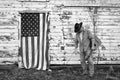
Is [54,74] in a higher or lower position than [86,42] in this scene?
lower

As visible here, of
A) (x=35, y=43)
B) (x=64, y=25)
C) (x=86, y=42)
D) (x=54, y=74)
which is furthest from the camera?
(x=64, y=25)

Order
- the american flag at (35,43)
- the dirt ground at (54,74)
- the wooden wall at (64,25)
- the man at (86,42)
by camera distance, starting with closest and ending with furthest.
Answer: the man at (86,42) < the dirt ground at (54,74) < the american flag at (35,43) < the wooden wall at (64,25)

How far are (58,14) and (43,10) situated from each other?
74 centimetres

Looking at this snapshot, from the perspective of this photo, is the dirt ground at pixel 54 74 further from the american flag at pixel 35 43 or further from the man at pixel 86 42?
the man at pixel 86 42

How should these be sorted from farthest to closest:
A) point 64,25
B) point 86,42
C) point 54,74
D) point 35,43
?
point 64,25 → point 35,43 → point 54,74 → point 86,42

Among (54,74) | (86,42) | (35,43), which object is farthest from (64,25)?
(54,74)

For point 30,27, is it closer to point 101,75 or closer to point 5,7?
point 5,7

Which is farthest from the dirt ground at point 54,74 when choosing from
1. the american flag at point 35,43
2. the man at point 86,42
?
the man at point 86,42

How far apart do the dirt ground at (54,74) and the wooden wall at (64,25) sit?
486mm

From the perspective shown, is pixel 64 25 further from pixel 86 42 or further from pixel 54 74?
pixel 54 74

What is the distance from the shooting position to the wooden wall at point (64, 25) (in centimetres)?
919

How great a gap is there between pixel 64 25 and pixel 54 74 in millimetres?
2421

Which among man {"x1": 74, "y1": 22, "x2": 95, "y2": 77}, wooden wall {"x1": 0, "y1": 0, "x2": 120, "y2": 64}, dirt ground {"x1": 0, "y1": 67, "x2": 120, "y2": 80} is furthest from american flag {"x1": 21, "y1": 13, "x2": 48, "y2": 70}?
man {"x1": 74, "y1": 22, "x2": 95, "y2": 77}

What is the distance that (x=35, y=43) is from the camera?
9039 mm
